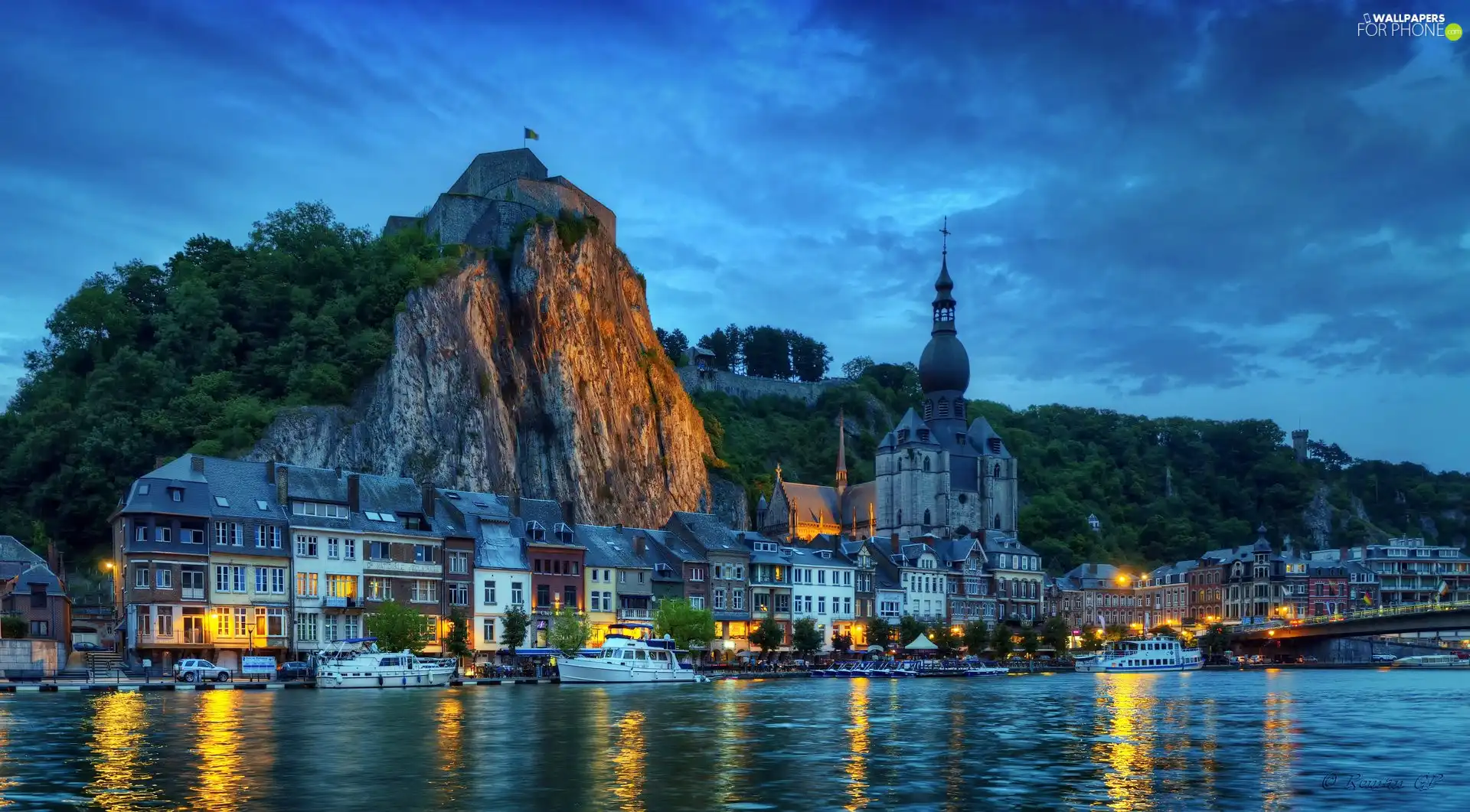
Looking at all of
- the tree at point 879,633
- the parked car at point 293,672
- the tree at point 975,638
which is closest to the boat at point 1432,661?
the tree at point 975,638

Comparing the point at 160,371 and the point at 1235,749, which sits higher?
the point at 160,371

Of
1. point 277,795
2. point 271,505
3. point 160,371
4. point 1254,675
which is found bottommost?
point 1254,675

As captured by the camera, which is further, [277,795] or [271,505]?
[271,505]

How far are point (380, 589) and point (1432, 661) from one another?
334 feet

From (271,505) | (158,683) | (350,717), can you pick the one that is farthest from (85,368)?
(350,717)

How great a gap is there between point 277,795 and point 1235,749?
24.1m

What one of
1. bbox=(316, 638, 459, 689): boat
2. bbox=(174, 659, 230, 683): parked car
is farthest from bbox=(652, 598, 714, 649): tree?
bbox=(174, 659, 230, 683): parked car

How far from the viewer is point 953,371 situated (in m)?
168

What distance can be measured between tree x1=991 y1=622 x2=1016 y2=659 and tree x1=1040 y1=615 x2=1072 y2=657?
835 cm

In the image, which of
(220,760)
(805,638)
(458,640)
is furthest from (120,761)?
(805,638)

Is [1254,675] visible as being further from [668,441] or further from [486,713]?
[486,713]

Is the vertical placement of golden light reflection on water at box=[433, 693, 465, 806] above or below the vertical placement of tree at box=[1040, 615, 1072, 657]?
above

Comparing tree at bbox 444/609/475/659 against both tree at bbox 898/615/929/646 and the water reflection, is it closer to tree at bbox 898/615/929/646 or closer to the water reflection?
the water reflection

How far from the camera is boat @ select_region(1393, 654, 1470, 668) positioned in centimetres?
13612
